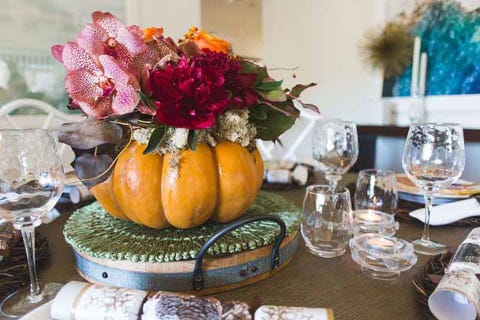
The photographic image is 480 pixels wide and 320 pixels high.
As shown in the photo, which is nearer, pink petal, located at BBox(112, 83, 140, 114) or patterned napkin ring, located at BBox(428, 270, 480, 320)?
patterned napkin ring, located at BBox(428, 270, 480, 320)

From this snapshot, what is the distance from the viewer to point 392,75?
2.42 m

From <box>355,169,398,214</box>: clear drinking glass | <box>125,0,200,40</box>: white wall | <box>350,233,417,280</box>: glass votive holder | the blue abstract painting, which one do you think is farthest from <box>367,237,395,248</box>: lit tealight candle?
<box>125,0,200,40</box>: white wall

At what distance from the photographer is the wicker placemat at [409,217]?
2.31ft

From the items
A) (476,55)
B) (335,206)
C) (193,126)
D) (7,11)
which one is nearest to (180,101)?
(193,126)

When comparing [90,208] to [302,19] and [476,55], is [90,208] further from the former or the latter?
[302,19]

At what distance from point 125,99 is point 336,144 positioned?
21.2 inches

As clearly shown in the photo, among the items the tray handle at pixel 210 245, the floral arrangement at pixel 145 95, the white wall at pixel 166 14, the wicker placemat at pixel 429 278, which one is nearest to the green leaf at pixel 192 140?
the floral arrangement at pixel 145 95

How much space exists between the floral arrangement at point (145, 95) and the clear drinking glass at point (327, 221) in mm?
157

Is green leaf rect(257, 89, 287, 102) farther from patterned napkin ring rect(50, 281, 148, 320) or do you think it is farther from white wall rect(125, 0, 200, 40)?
white wall rect(125, 0, 200, 40)

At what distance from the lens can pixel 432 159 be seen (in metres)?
0.58

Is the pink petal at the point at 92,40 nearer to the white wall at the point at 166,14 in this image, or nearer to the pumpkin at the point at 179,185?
the pumpkin at the point at 179,185

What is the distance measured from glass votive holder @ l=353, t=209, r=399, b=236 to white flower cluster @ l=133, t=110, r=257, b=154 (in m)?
0.27

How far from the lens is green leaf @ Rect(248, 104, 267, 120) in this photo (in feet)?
1.85

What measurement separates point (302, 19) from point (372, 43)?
0.95m
